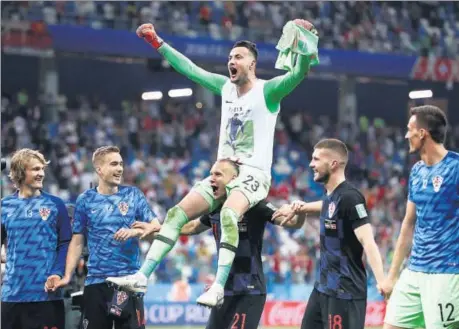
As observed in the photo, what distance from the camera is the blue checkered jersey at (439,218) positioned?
28.2 feet

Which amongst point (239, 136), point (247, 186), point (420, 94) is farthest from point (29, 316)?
point (420, 94)

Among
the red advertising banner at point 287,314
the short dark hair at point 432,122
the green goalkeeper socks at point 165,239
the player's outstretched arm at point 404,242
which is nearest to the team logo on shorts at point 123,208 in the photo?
the green goalkeeper socks at point 165,239

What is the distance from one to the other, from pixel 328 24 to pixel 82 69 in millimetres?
7822

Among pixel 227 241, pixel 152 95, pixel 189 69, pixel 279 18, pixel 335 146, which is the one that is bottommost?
pixel 227 241

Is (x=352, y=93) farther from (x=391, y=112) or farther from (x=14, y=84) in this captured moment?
(x=14, y=84)

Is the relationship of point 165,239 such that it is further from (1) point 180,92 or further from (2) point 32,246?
(1) point 180,92

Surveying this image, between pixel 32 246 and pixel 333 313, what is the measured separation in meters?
2.67

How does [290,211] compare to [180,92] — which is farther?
[180,92]

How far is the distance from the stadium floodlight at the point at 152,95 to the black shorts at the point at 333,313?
26340mm

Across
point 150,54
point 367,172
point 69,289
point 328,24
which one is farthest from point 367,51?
point 69,289

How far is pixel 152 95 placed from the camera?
3562 centimetres

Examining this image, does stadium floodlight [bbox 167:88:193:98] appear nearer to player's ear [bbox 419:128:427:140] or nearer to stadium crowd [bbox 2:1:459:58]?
stadium crowd [bbox 2:1:459:58]

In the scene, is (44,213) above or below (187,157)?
below

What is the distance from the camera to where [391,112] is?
135 feet
